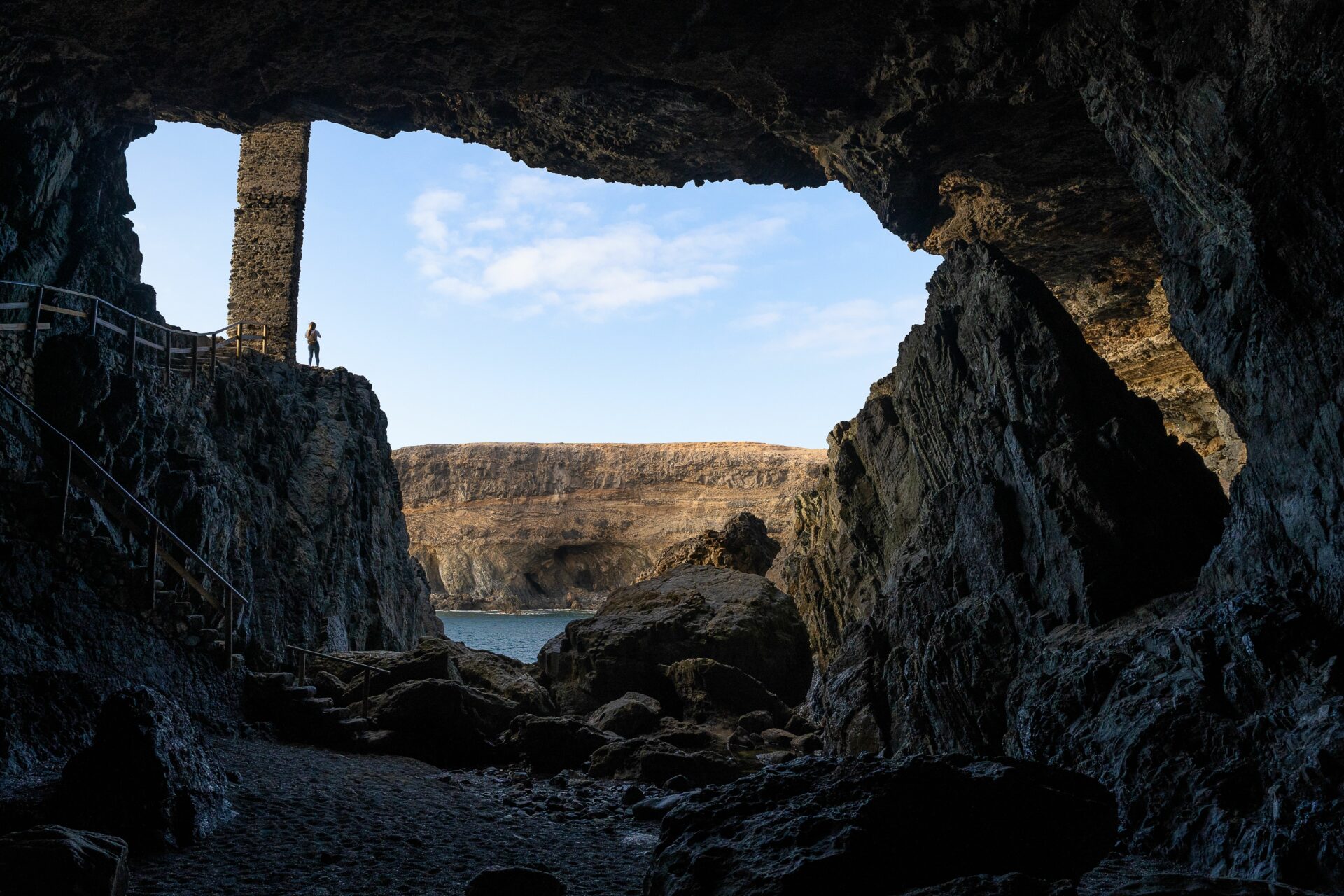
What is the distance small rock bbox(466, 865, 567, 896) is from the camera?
5.53 meters

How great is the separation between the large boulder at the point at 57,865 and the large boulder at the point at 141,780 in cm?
149

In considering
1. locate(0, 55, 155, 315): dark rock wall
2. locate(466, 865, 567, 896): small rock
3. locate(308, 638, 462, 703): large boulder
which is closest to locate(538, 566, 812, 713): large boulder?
locate(308, 638, 462, 703): large boulder

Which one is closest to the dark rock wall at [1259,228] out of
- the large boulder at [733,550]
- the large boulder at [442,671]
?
the large boulder at [442,671]

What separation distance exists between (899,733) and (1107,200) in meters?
9.79

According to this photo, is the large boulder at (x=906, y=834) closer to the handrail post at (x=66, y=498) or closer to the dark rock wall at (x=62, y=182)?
the handrail post at (x=66, y=498)

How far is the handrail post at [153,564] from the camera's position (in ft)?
36.2

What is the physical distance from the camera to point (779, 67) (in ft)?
43.5

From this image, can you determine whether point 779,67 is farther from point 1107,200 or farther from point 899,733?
point 899,733

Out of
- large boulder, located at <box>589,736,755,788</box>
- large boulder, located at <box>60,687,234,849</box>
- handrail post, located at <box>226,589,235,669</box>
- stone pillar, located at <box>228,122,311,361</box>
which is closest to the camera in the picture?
large boulder, located at <box>60,687,234,849</box>

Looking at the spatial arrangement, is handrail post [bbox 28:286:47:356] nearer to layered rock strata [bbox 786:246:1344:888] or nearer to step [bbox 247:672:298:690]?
step [bbox 247:672:298:690]

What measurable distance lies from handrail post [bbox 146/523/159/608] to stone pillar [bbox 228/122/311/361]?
13926mm

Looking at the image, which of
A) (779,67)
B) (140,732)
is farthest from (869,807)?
(779,67)

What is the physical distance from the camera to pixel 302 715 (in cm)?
1225

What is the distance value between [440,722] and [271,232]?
17391 millimetres
